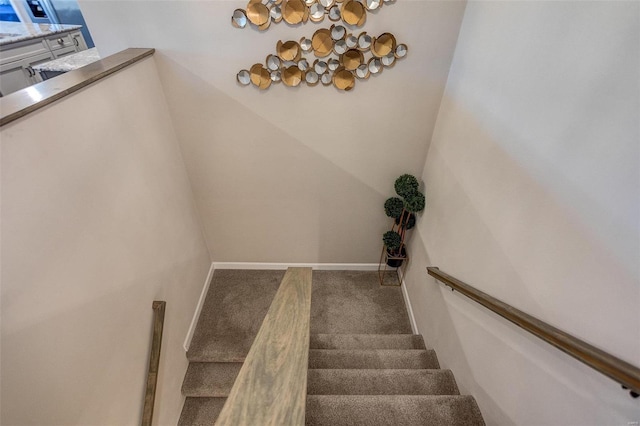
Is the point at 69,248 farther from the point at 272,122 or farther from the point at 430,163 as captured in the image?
the point at 430,163

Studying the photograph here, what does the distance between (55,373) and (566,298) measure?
1.83 meters

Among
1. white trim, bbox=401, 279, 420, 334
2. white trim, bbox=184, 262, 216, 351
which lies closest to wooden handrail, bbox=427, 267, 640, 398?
white trim, bbox=401, 279, 420, 334

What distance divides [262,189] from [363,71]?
4.13 ft

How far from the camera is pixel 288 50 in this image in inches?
81.9

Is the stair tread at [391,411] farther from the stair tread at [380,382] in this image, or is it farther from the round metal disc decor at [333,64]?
the round metal disc decor at [333,64]

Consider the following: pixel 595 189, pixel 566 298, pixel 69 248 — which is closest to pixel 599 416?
pixel 566 298

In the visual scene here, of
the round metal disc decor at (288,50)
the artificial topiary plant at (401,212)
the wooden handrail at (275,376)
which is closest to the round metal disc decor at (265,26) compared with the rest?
the round metal disc decor at (288,50)

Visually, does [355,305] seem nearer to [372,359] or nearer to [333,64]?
[372,359]

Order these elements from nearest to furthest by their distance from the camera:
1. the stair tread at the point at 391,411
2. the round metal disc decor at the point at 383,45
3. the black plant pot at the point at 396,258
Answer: the stair tread at the point at 391,411
the round metal disc decor at the point at 383,45
the black plant pot at the point at 396,258

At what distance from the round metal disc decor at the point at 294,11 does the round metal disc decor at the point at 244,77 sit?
0.43 m

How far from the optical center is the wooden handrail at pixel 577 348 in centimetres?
77

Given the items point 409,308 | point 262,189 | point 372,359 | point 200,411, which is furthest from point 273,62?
point 200,411

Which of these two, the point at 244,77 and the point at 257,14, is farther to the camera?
the point at 244,77

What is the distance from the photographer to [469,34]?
1867 millimetres
